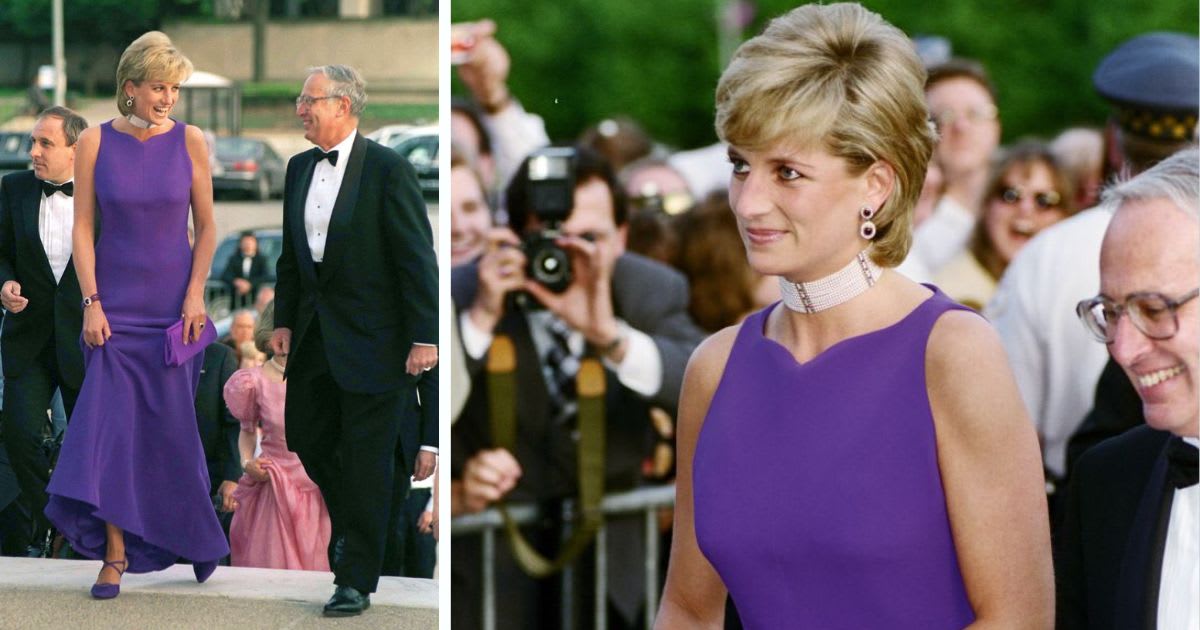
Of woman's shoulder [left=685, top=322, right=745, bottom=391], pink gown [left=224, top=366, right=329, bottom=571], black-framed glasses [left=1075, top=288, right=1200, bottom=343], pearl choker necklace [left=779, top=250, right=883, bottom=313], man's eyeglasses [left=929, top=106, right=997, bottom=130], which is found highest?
man's eyeglasses [left=929, top=106, right=997, bottom=130]

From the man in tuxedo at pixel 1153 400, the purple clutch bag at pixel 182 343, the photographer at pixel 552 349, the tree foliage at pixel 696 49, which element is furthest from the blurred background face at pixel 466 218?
the man in tuxedo at pixel 1153 400

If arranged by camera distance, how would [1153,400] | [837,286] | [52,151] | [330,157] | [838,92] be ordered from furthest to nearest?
[52,151] → [330,157] → [1153,400] → [837,286] → [838,92]

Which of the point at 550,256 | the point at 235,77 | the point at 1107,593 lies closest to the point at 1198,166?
the point at 1107,593

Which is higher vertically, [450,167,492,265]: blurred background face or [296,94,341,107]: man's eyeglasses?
[296,94,341,107]: man's eyeglasses

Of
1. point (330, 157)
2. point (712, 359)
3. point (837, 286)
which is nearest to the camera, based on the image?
point (837, 286)

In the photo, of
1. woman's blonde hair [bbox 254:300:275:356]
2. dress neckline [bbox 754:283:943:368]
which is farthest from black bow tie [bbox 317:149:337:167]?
dress neckline [bbox 754:283:943:368]

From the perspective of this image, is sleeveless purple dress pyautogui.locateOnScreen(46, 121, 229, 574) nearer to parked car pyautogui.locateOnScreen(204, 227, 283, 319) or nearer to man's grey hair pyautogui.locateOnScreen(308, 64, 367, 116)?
parked car pyautogui.locateOnScreen(204, 227, 283, 319)

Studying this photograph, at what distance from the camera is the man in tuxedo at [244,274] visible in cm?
373

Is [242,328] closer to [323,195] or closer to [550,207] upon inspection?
[323,195]

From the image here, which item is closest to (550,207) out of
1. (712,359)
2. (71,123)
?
(71,123)

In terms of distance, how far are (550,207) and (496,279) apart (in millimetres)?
221

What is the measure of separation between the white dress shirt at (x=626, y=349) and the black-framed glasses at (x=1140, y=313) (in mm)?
1593

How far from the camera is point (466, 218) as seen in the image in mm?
3854

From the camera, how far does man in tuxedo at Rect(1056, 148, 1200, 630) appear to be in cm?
224
